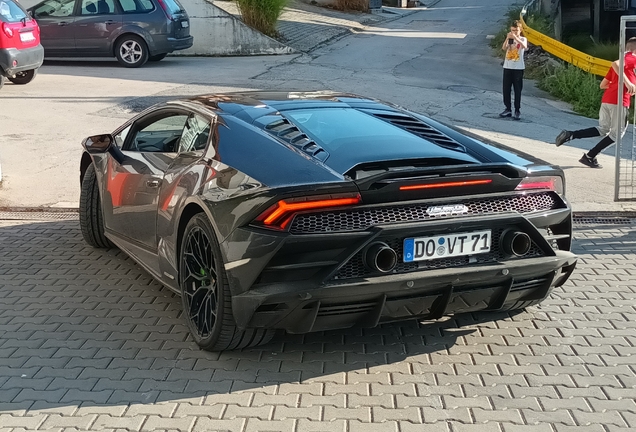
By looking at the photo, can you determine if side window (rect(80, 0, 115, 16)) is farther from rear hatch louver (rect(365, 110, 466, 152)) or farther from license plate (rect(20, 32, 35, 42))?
rear hatch louver (rect(365, 110, 466, 152))

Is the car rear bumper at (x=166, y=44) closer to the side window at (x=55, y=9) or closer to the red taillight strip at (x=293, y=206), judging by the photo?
the side window at (x=55, y=9)

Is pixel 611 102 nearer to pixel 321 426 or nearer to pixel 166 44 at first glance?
pixel 321 426

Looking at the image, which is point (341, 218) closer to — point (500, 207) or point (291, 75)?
point (500, 207)

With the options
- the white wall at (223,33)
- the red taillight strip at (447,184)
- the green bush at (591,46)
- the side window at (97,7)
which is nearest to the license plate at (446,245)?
the red taillight strip at (447,184)

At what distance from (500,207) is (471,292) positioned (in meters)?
0.49

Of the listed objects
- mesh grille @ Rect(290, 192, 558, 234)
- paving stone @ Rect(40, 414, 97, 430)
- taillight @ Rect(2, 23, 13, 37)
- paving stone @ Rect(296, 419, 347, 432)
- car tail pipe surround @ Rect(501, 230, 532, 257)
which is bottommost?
paving stone @ Rect(296, 419, 347, 432)

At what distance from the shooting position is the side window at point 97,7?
18.8 metres

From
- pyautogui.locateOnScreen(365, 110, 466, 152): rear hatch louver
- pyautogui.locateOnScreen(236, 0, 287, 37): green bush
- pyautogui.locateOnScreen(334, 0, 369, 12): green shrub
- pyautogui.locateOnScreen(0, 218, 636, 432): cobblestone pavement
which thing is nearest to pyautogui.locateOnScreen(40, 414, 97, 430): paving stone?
pyautogui.locateOnScreen(0, 218, 636, 432): cobblestone pavement

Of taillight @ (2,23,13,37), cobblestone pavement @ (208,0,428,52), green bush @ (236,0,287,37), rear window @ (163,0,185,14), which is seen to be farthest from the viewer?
cobblestone pavement @ (208,0,428,52)

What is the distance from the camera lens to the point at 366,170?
14.6 feet

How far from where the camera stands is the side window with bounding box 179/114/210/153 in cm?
518

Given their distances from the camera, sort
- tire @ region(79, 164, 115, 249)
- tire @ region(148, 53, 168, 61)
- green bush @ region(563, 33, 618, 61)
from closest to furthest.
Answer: tire @ region(79, 164, 115, 249), tire @ region(148, 53, 168, 61), green bush @ region(563, 33, 618, 61)

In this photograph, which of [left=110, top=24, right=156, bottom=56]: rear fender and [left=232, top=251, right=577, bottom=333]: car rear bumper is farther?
[left=110, top=24, right=156, bottom=56]: rear fender

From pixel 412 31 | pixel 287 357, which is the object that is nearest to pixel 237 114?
pixel 287 357
